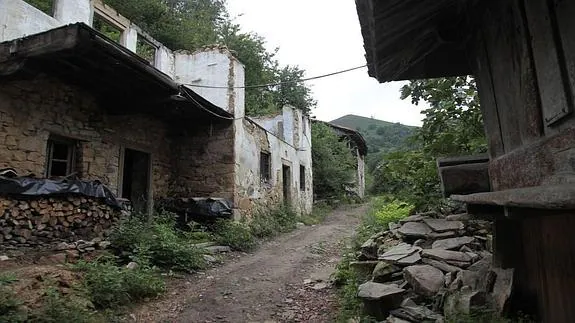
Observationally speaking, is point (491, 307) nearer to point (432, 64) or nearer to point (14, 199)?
point (432, 64)

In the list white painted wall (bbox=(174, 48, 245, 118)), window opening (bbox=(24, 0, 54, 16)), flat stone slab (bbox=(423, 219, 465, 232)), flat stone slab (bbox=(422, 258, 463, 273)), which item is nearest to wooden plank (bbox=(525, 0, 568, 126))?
flat stone slab (bbox=(422, 258, 463, 273))

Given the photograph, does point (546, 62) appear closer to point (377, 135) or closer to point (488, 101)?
point (488, 101)

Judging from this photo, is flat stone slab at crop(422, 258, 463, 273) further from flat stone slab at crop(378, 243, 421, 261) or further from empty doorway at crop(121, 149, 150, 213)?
empty doorway at crop(121, 149, 150, 213)

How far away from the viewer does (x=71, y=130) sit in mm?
7141

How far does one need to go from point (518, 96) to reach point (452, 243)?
2.63 metres

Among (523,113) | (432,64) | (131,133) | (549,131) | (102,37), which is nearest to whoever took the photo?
(549,131)

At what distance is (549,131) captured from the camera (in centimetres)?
188

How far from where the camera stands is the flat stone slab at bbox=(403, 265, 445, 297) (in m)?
3.58

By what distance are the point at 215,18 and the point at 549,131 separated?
2589 cm

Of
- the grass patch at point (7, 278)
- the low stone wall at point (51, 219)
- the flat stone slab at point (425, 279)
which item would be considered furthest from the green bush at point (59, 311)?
the flat stone slab at point (425, 279)

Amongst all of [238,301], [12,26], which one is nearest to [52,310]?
[238,301]

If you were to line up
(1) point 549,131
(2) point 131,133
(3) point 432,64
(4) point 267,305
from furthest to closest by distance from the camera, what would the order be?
(2) point 131,133 → (4) point 267,305 → (3) point 432,64 → (1) point 549,131

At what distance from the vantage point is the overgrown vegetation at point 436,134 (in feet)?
15.1

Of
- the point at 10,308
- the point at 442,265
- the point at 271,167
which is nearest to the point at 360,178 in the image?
the point at 271,167
